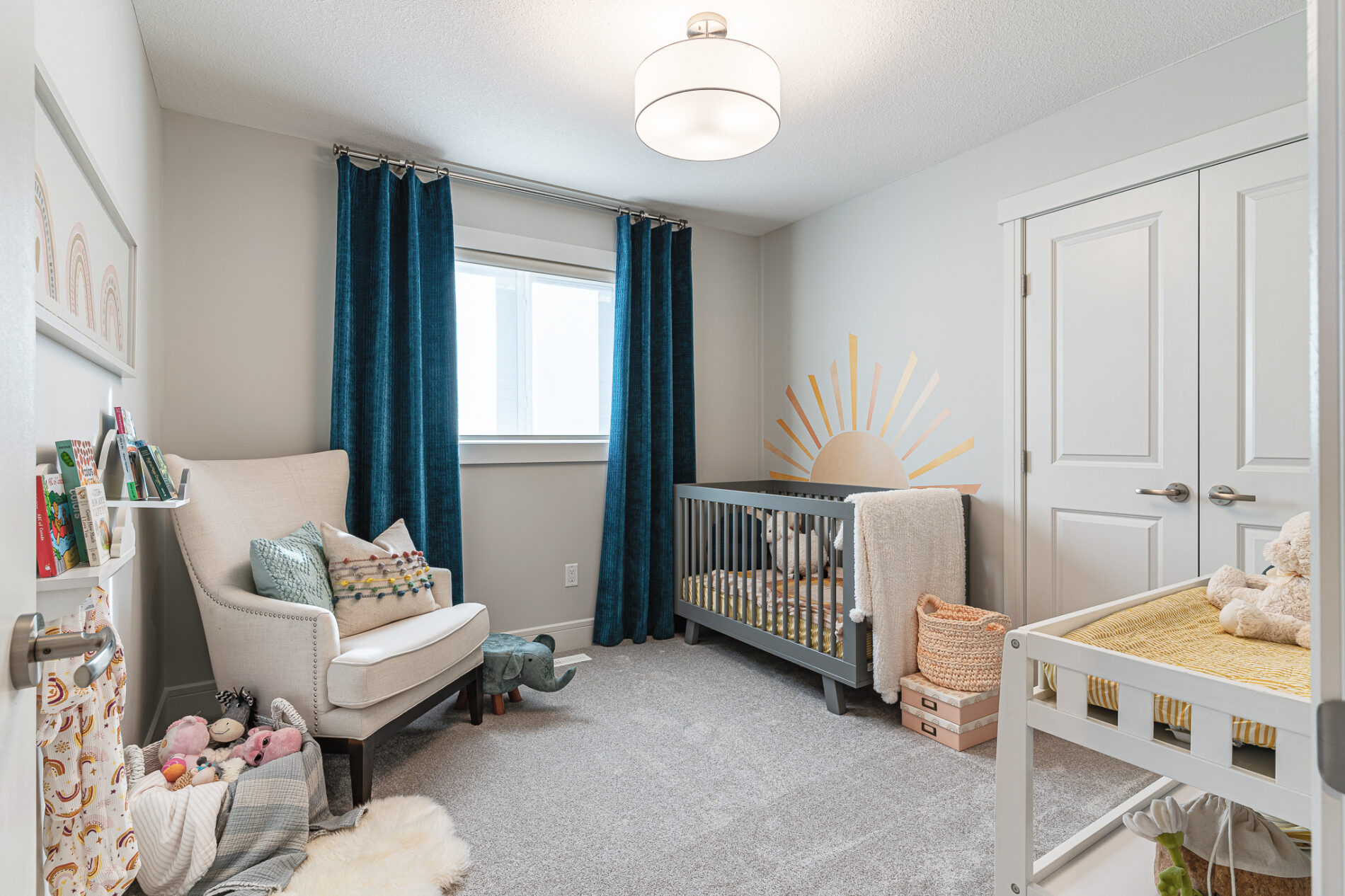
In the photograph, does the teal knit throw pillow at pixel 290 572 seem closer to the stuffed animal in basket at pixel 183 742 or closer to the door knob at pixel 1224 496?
the stuffed animal in basket at pixel 183 742

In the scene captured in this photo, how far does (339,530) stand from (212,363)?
2.99ft

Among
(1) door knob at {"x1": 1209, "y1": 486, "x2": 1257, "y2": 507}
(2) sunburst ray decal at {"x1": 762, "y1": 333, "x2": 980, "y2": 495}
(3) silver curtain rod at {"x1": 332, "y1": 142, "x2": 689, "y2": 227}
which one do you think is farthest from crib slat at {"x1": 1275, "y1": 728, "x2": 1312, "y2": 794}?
(3) silver curtain rod at {"x1": 332, "y1": 142, "x2": 689, "y2": 227}

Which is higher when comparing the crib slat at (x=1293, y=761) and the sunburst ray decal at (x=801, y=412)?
the sunburst ray decal at (x=801, y=412)

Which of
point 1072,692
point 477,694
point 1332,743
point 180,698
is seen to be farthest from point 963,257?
point 180,698

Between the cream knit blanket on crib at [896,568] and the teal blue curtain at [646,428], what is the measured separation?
4.48 ft

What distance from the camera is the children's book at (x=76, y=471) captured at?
1031 millimetres

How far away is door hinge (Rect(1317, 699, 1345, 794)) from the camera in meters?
0.41

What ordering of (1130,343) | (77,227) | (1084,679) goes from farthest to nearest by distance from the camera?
(1130,343) → (77,227) → (1084,679)

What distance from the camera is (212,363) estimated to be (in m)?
2.64

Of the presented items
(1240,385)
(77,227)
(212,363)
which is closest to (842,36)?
(1240,385)

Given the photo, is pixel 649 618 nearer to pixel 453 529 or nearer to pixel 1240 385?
pixel 453 529

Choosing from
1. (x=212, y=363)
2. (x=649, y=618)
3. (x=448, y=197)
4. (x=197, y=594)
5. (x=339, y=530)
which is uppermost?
(x=448, y=197)

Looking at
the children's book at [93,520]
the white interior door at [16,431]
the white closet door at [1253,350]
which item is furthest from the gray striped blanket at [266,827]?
the white closet door at [1253,350]

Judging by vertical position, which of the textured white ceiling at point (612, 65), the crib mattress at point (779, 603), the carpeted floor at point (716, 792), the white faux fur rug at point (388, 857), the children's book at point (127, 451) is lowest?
the carpeted floor at point (716, 792)
